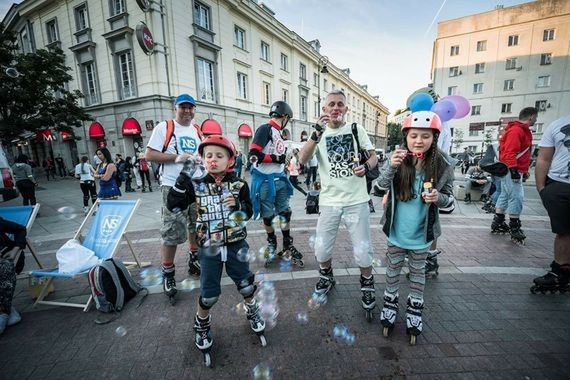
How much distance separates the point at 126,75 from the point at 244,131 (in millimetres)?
8943

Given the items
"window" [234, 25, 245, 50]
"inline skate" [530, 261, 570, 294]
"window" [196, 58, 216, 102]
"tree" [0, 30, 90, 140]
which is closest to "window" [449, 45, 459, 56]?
"window" [234, 25, 245, 50]

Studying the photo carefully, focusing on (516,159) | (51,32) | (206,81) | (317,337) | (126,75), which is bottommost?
(317,337)

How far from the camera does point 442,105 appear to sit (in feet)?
13.0

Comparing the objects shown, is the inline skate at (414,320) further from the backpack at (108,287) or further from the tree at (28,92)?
the tree at (28,92)

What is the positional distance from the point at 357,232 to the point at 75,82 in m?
25.5

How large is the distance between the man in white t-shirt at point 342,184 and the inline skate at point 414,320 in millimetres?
368

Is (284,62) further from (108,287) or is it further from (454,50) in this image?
(454,50)

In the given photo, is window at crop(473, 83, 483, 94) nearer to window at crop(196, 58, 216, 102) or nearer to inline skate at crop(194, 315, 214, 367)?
window at crop(196, 58, 216, 102)

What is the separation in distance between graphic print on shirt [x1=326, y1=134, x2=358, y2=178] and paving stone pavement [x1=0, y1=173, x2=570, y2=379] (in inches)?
60.1

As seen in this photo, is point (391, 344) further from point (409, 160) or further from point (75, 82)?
point (75, 82)

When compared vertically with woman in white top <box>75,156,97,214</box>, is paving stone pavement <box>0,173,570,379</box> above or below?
below

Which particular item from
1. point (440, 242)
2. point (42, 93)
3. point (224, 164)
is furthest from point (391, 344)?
point (42, 93)

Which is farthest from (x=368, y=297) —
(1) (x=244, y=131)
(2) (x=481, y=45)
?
(2) (x=481, y=45)

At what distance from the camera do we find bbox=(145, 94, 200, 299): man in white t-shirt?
2.99 m
